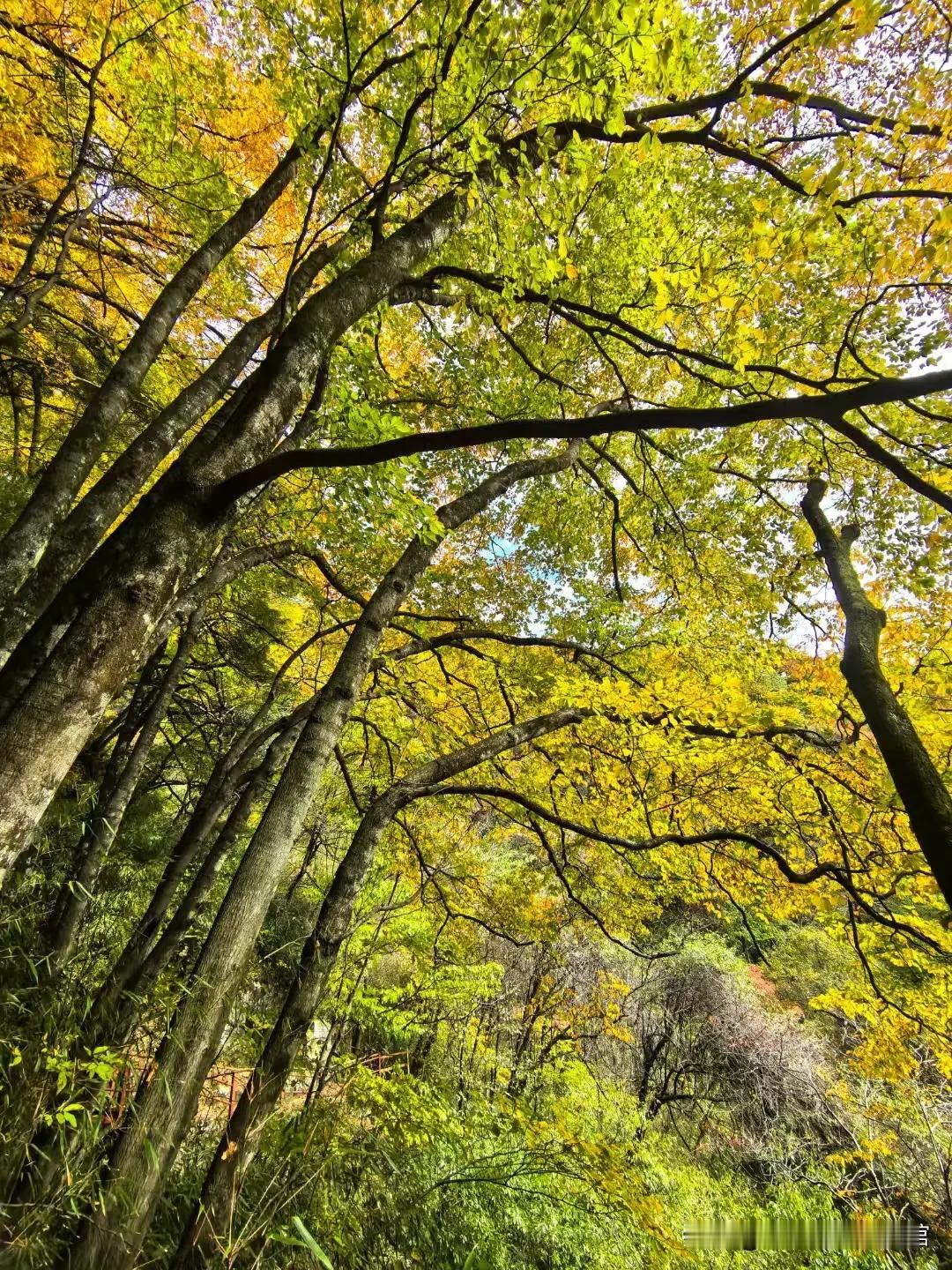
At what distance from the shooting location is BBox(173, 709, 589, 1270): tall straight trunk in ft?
7.29

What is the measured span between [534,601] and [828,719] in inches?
149

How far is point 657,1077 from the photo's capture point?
11594mm

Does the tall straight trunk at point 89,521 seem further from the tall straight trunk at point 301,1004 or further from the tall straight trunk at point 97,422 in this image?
the tall straight trunk at point 301,1004

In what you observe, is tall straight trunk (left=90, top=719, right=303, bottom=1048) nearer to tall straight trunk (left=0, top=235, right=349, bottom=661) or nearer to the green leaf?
the green leaf

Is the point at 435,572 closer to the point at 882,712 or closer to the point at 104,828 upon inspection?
the point at 104,828

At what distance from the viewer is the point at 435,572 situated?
6.25 metres

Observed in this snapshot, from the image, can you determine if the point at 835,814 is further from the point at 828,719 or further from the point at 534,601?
the point at 534,601

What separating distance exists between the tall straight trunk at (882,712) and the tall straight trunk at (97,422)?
5181 mm

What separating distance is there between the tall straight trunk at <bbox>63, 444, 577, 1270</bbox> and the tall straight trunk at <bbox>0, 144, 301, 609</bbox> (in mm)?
1714

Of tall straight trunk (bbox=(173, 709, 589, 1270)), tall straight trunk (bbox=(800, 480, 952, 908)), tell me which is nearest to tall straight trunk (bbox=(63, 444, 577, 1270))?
tall straight trunk (bbox=(173, 709, 589, 1270))

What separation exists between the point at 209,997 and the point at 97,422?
10.3ft

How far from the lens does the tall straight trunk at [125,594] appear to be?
1.49 m

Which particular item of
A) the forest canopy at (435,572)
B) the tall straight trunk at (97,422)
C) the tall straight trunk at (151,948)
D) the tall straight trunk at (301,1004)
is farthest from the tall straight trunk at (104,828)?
the tall straight trunk at (97,422)

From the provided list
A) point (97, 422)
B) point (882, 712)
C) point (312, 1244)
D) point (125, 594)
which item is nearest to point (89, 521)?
point (125, 594)
